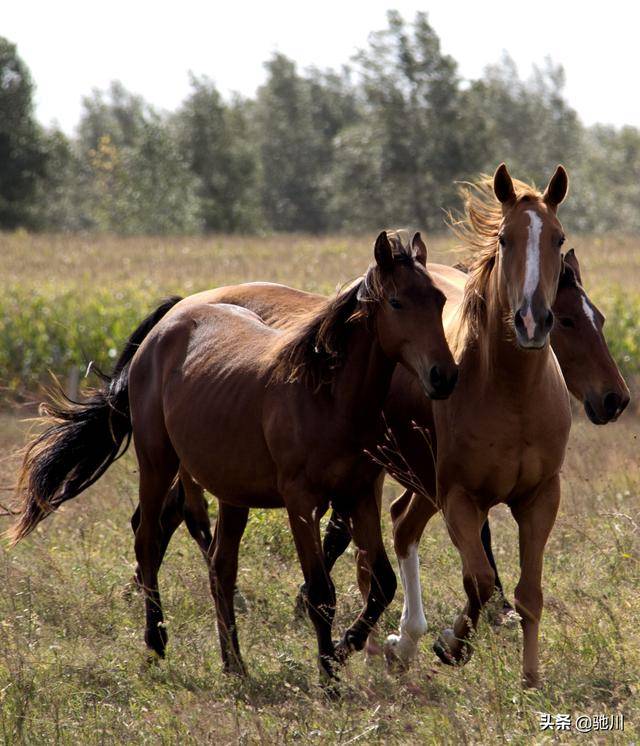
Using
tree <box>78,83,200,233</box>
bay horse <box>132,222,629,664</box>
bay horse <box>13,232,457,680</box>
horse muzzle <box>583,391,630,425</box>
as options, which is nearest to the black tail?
bay horse <box>13,232,457,680</box>

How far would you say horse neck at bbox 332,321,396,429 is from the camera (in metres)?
5.12

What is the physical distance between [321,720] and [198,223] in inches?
2153

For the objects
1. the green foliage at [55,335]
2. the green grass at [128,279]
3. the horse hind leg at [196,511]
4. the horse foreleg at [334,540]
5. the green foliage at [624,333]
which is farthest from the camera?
the green grass at [128,279]

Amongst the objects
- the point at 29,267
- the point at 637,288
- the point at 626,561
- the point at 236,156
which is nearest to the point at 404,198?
the point at 236,156

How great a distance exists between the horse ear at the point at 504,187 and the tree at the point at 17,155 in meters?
48.3

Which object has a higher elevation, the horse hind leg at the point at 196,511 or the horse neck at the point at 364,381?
the horse neck at the point at 364,381

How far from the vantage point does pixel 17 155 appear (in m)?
51.2

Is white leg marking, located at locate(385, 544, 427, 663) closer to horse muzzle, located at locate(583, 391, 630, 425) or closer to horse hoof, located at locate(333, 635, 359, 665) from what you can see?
horse hoof, located at locate(333, 635, 359, 665)

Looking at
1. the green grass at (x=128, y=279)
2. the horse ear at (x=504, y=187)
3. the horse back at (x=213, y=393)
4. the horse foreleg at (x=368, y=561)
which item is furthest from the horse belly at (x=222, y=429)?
the green grass at (x=128, y=279)

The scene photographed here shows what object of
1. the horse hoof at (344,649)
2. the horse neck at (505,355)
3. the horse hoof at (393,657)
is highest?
the horse neck at (505,355)

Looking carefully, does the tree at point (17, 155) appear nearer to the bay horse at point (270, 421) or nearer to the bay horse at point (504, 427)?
the bay horse at point (270, 421)

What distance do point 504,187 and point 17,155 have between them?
162 ft

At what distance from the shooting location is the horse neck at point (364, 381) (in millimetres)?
5117

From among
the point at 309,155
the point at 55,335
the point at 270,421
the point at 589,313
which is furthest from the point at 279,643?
the point at 309,155
